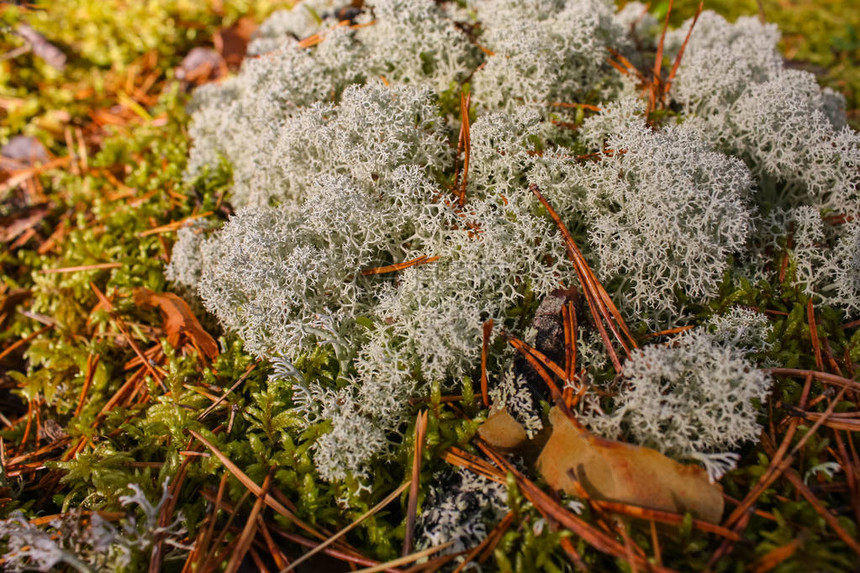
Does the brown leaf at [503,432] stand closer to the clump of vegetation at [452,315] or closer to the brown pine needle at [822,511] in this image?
the clump of vegetation at [452,315]

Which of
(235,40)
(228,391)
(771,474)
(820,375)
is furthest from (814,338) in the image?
(235,40)

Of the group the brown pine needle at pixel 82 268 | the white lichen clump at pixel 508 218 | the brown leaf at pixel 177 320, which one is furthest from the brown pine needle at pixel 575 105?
the brown pine needle at pixel 82 268

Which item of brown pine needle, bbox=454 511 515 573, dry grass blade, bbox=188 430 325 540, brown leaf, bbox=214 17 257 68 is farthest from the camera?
brown leaf, bbox=214 17 257 68

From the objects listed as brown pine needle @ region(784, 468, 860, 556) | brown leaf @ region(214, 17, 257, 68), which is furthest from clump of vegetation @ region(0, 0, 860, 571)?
brown leaf @ region(214, 17, 257, 68)

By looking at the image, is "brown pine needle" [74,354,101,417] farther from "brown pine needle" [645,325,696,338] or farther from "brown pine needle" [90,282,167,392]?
"brown pine needle" [645,325,696,338]

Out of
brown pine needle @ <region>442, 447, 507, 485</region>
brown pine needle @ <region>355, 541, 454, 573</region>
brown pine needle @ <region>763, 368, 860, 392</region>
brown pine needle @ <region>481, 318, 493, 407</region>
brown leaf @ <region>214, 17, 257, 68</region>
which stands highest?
brown leaf @ <region>214, 17, 257, 68</region>

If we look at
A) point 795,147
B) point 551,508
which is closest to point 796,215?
point 795,147
